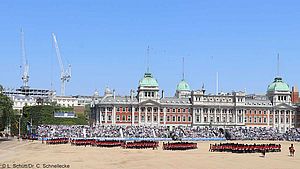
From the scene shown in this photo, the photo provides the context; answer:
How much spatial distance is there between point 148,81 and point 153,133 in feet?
89.0

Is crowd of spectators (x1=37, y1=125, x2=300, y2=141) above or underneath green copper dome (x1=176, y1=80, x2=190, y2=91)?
underneath

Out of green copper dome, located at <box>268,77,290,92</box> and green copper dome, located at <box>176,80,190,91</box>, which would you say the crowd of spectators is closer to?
green copper dome, located at <box>268,77,290,92</box>

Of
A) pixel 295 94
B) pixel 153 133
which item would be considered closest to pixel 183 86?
pixel 295 94

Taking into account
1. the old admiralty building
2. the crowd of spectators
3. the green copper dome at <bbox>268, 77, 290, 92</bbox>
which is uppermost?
the green copper dome at <bbox>268, 77, 290, 92</bbox>

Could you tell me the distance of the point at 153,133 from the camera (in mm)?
124312

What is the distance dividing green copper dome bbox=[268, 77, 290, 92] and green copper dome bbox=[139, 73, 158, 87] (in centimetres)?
3445

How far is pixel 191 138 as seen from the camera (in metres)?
121

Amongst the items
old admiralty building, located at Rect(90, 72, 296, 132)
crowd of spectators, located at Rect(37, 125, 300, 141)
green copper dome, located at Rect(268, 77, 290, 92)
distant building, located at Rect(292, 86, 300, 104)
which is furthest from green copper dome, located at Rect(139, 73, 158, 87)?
distant building, located at Rect(292, 86, 300, 104)

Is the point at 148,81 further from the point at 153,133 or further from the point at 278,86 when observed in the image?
the point at 278,86

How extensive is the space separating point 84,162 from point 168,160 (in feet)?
31.4

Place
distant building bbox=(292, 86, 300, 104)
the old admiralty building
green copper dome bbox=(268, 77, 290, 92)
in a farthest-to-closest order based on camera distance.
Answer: distant building bbox=(292, 86, 300, 104) < green copper dome bbox=(268, 77, 290, 92) < the old admiralty building

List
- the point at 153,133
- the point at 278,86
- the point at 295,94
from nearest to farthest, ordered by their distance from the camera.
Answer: the point at 153,133, the point at 278,86, the point at 295,94

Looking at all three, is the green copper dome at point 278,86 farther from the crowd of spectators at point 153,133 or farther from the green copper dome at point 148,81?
the green copper dome at point 148,81

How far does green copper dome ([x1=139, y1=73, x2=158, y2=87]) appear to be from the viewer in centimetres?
14741
